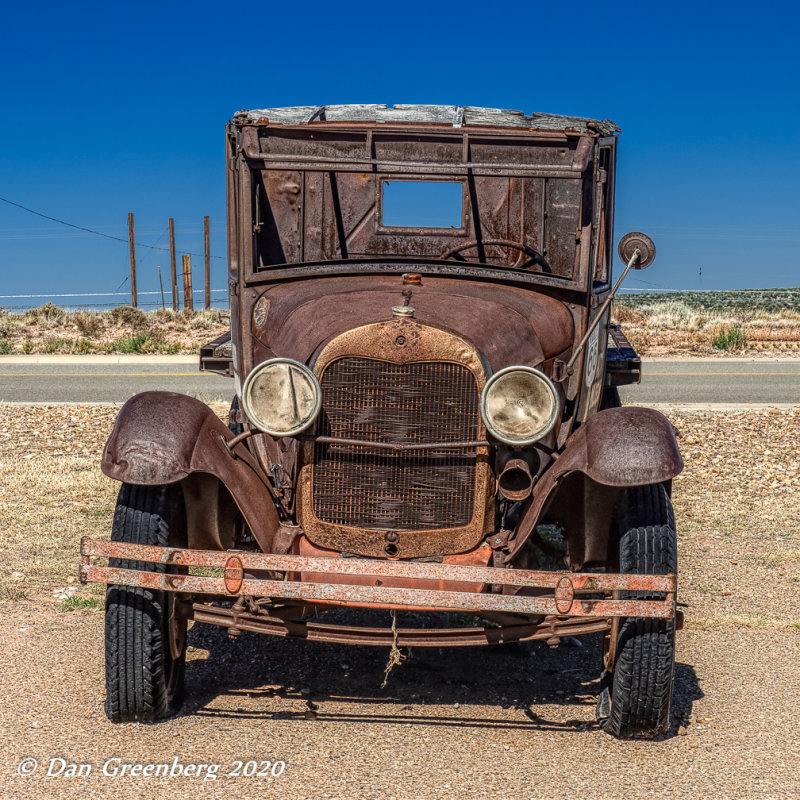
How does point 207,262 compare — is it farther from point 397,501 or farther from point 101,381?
point 397,501

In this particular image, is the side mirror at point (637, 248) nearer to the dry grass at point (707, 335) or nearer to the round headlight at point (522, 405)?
the round headlight at point (522, 405)

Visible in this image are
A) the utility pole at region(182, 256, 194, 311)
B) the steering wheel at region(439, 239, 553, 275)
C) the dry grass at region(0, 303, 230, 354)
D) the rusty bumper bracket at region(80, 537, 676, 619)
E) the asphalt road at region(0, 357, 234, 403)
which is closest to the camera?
the rusty bumper bracket at region(80, 537, 676, 619)

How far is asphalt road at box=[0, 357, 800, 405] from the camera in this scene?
1462 cm

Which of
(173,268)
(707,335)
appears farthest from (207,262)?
(707,335)

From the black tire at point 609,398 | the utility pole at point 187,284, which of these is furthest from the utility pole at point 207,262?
the black tire at point 609,398

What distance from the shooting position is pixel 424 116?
6.34 m

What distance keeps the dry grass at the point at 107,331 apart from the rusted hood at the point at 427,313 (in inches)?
704

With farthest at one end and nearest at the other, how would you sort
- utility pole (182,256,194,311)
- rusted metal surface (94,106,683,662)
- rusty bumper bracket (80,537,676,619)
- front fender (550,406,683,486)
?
utility pole (182,256,194,311)
front fender (550,406,683,486)
rusted metal surface (94,106,683,662)
rusty bumper bracket (80,537,676,619)

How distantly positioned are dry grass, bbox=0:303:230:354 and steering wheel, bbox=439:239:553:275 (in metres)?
17.4

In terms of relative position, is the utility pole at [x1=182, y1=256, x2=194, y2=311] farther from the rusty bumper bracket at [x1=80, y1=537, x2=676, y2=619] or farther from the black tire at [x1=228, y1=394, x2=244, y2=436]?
the rusty bumper bracket at [x1=80, y1=537, x2=676, y2=619]

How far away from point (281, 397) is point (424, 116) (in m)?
2.84

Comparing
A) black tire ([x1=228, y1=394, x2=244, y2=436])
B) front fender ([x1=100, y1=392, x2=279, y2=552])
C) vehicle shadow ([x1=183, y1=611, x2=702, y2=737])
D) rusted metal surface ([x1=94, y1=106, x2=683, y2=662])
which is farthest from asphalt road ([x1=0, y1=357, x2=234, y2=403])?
front fender ([x1=100, y1=392, x2=279, y2=552])

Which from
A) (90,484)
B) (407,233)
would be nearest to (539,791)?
(407,233)

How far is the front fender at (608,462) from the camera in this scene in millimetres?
4125
